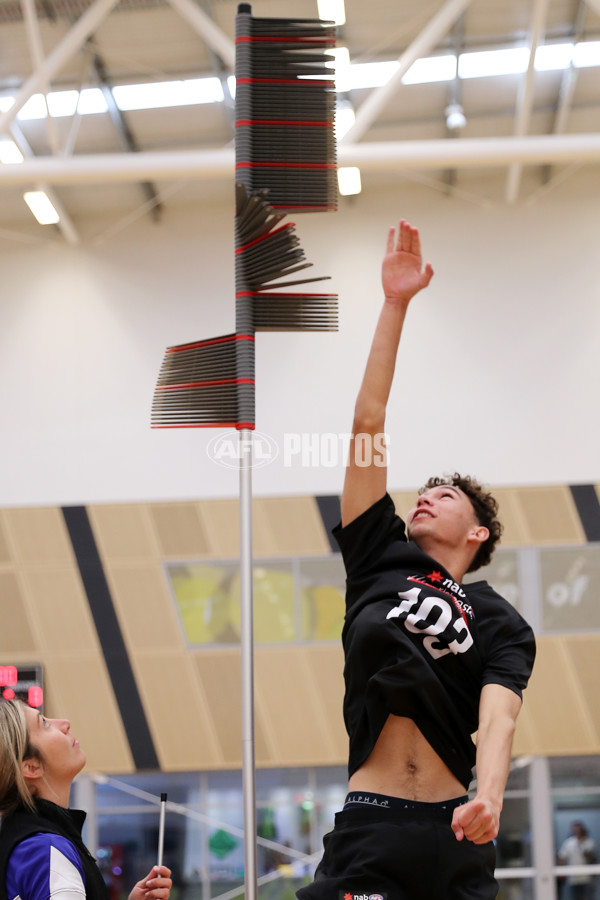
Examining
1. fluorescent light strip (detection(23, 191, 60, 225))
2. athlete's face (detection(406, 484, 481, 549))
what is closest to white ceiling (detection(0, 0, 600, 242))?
fluorescent light strip (detection(23, 191, 60, 225))

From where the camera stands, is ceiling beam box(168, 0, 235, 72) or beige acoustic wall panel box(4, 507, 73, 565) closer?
ceiling beam box(168, 0, 235, 72)

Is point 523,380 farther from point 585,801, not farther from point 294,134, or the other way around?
point 294,134

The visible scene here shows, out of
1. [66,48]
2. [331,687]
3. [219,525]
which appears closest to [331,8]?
[66,48]

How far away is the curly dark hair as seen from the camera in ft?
7.70

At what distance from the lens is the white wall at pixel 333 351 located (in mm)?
9273

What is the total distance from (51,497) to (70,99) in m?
3.55

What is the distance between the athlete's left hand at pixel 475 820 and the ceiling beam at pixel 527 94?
6.73 metres

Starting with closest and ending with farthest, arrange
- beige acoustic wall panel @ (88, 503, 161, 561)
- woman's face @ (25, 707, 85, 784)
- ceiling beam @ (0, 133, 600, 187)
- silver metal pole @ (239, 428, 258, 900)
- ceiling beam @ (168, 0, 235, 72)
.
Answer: silver metal pole @ (239, 428, 258, 900) → woman's face @ (25, 707, 85, 784) → ceiling beam @ (168, 0, 235, 72) → ceiling beam @ (0, 133, 600, 187) → beige acoustic wall panel @ (88, 503, 161, 561)

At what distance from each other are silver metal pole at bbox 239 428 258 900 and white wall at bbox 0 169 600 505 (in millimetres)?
7068

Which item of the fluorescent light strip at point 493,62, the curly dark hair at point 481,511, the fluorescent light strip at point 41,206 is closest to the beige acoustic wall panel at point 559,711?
the fluorescent light strip at point 493,62

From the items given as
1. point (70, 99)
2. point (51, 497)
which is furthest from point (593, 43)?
point (51, 497)

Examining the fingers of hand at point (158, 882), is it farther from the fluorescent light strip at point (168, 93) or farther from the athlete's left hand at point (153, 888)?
the fluorescent light strip at point (168, 93)

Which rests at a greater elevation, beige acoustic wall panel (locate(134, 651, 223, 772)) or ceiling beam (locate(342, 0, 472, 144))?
ceiling beam (locate(342, 0, 472, 144))

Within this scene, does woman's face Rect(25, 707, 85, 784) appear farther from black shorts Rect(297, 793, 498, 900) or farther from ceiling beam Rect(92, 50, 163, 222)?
ceiling beam Rect(92, 50, 163, 222)
